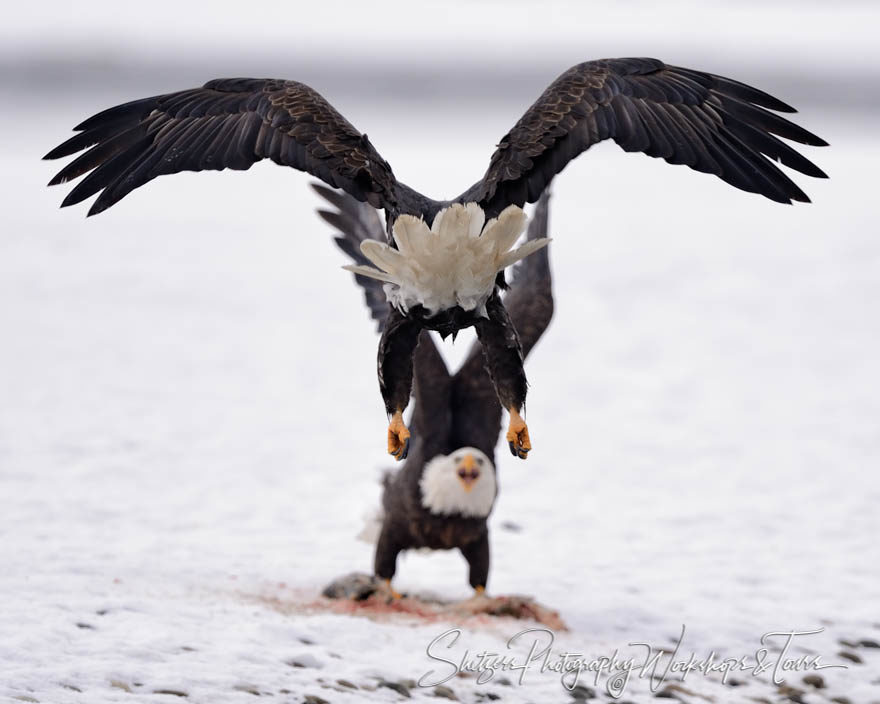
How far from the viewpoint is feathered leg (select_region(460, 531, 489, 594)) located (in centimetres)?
651

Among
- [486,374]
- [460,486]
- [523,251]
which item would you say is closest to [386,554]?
[460,486]

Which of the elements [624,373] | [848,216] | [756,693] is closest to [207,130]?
[756,693]

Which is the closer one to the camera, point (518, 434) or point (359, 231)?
point (518, 434)

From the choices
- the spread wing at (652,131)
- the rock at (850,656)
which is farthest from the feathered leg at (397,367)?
the rock at (850,656)

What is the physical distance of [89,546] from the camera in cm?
654

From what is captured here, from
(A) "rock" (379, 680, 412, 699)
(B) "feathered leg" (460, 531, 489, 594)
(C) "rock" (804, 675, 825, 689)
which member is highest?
(B) "feathered leg" (460, 531, 489, 594)

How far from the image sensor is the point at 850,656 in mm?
5730

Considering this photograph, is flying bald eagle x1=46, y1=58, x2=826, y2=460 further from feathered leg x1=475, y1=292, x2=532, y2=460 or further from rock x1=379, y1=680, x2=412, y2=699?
rock x1=379, y1=680, x2=412, y2=699

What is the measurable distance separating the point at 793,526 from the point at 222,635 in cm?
381

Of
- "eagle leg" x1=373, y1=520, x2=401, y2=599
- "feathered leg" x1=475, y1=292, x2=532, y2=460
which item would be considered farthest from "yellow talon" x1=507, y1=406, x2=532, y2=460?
"eagle leg" x1=373, y1=520, x2=401, y2=599

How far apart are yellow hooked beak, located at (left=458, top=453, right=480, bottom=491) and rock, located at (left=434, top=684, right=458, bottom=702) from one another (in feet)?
4.50

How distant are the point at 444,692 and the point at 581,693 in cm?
54

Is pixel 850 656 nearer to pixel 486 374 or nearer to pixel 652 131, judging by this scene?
pixel 486 374

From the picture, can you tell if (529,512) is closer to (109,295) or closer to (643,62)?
(643,62)
